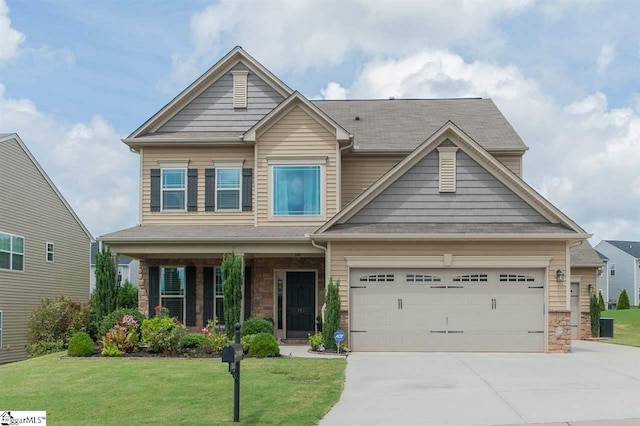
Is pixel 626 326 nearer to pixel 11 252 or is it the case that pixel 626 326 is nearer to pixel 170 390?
pixel 11 252

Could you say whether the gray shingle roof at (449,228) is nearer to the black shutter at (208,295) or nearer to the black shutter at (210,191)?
the black shutter at (210,191)

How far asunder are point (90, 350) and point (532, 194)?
1216 centimetres

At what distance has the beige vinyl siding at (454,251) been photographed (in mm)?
20578

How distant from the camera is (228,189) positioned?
24.3 m

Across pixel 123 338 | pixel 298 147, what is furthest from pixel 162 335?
pixel 298 147

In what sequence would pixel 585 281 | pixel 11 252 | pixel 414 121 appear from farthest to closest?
pixel 585 281 < pixel 414 121 < pixel 11 252

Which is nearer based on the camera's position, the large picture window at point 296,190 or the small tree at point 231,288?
the small tree at point 231,288

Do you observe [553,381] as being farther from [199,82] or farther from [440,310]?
[199,82]

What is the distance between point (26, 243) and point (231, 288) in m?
11.2

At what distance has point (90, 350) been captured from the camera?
1902 centimetres

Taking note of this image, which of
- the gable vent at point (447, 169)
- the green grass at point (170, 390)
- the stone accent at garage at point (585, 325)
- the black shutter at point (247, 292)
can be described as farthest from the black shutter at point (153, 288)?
the stone accent at garage at point (585, 325)

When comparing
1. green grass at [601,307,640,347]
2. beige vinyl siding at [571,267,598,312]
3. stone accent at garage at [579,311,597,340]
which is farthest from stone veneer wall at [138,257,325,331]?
green grass at [601,307,640,347]

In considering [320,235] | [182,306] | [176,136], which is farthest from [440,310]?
[176,136]

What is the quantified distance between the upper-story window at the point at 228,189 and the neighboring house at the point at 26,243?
8155mm
